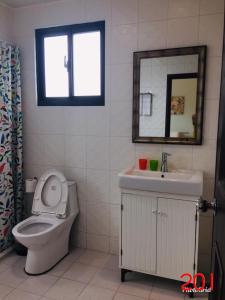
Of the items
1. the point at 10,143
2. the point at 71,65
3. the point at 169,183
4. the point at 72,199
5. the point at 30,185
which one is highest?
the point at 71,65

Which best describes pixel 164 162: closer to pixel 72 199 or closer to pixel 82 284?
pixel 72 199

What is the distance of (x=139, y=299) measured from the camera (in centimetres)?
200

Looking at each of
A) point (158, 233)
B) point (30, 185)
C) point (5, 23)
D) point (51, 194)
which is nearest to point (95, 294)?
point (158, 233)

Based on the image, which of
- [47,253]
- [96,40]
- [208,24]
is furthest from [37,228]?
[208,24]

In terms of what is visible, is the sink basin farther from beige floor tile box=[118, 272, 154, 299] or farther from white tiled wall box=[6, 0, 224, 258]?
beige floor tile box=[118, 272, 154, 299]

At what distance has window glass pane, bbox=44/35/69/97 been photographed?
8.75ft

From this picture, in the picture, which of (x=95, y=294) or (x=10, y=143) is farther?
(x=10, y=143)

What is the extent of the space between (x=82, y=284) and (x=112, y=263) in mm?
407

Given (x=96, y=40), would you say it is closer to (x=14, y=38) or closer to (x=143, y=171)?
(x=14, y=38)

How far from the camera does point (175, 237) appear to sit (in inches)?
78.7

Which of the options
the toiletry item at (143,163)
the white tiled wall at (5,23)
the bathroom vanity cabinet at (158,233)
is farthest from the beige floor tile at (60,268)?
the white tiled wall at (5,23)

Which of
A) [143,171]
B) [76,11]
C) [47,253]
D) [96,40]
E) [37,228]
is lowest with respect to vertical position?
[47,253]

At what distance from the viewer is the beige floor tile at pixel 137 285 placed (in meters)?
2.07

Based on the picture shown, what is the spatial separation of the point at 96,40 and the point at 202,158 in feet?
4.88
